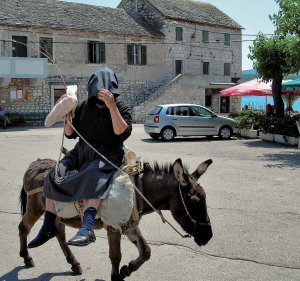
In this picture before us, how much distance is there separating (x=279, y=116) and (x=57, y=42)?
18.8 m

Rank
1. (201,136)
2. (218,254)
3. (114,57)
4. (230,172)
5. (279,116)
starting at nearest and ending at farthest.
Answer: (218,254) → (230,172) → (279,116) → (201,136) → (114,57)

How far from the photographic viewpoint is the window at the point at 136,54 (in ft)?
123

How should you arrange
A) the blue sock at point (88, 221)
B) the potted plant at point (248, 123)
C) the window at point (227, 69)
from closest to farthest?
the blue sock at point (88, 221) < the potted plant at point (248, 123) < the window at point (227, 69)

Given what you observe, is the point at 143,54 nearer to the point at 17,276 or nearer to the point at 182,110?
the point at 182,110

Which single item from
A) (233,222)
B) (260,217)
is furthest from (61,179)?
(260,217)

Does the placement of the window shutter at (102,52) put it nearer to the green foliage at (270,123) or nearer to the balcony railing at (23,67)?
the balcony railing at (23,67)

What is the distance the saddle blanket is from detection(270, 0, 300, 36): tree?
12.1m

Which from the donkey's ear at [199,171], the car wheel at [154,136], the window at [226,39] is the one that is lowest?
the car wheel at [154,136]

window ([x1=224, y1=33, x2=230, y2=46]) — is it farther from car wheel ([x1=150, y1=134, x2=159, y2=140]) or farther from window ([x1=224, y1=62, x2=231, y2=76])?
car wheel ([x1=150, y1=134, x2=159, y2=140])

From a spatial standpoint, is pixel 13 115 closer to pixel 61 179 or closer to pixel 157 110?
pixel 157 110

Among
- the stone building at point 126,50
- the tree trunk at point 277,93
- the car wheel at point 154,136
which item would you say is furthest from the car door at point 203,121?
the stone building at point 126,50

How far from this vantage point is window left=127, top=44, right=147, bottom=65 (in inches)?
1481

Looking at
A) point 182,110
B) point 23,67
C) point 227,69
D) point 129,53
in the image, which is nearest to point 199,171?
point 182,110

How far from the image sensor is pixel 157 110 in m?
21.2
